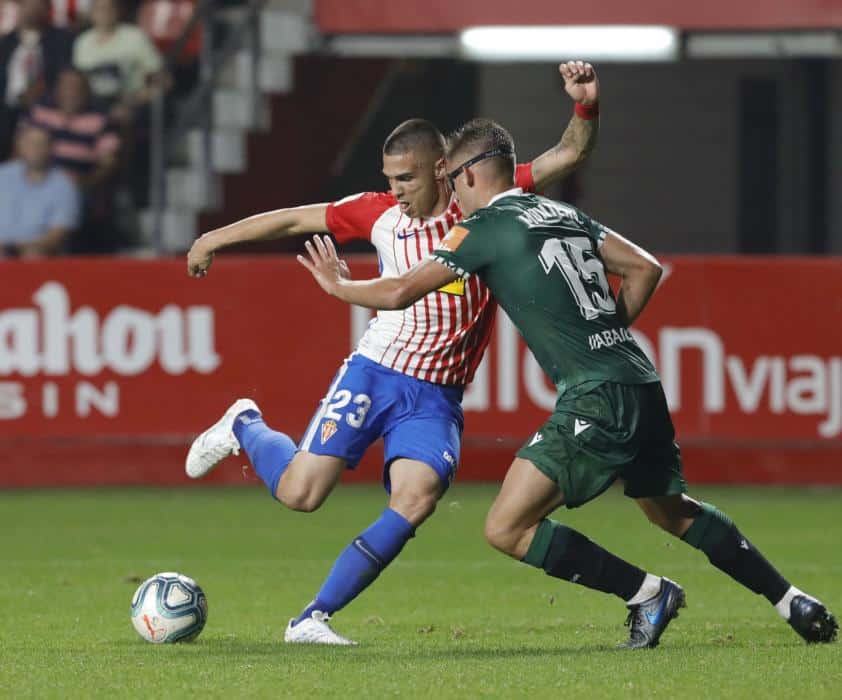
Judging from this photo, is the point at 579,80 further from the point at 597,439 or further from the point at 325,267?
the point at 597,439

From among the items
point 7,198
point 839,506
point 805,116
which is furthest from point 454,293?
point 805,116

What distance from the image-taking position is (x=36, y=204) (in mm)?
16094

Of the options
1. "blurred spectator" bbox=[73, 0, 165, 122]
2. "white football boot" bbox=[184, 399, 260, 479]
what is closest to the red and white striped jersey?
"white football boot" bbox=[184, 399, 260, 479]

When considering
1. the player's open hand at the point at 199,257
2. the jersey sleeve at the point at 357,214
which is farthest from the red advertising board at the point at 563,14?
the player's open hand at the point at 199,257

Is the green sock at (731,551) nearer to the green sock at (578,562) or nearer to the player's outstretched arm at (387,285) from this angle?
the green sock at (578,562)

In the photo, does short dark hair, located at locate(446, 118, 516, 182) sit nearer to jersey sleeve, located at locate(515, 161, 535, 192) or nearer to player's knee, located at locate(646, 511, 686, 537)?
jersey sleeve, located at locate(515, 161, 535, 192)

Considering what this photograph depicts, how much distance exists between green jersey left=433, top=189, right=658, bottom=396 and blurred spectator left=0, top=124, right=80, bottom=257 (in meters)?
9.15

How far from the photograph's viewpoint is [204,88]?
17.4 meters

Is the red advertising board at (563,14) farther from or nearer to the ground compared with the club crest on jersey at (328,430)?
farther from the ground

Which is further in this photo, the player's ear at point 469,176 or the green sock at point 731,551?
the green sock at point 731,551

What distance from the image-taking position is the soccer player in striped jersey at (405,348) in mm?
7953

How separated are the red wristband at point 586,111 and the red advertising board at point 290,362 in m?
6.44

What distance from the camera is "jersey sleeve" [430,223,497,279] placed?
7336mm

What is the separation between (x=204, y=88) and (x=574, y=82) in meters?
9.74
